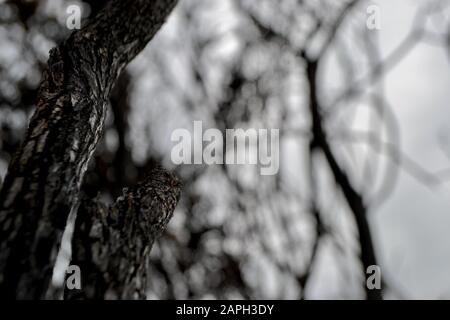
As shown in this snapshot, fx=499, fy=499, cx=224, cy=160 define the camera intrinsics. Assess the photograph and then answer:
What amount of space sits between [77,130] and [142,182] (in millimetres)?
308

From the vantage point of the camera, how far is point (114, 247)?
4.76 ft

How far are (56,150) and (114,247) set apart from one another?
383 mm

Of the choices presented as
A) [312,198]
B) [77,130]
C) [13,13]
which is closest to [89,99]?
[77,130]

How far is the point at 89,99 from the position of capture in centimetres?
180

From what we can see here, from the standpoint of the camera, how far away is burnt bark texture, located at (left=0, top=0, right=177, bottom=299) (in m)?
1.36

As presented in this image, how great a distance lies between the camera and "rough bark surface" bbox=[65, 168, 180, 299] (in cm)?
139

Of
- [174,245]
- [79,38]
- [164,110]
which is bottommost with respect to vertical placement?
[174,245]

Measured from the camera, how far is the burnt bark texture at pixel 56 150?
1.36 metres

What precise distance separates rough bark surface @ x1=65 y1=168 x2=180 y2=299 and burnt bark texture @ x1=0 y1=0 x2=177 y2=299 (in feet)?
0.16

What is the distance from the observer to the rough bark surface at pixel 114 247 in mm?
1394

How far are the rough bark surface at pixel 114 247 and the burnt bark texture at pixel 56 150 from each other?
0.16ft

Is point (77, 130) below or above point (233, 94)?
below
